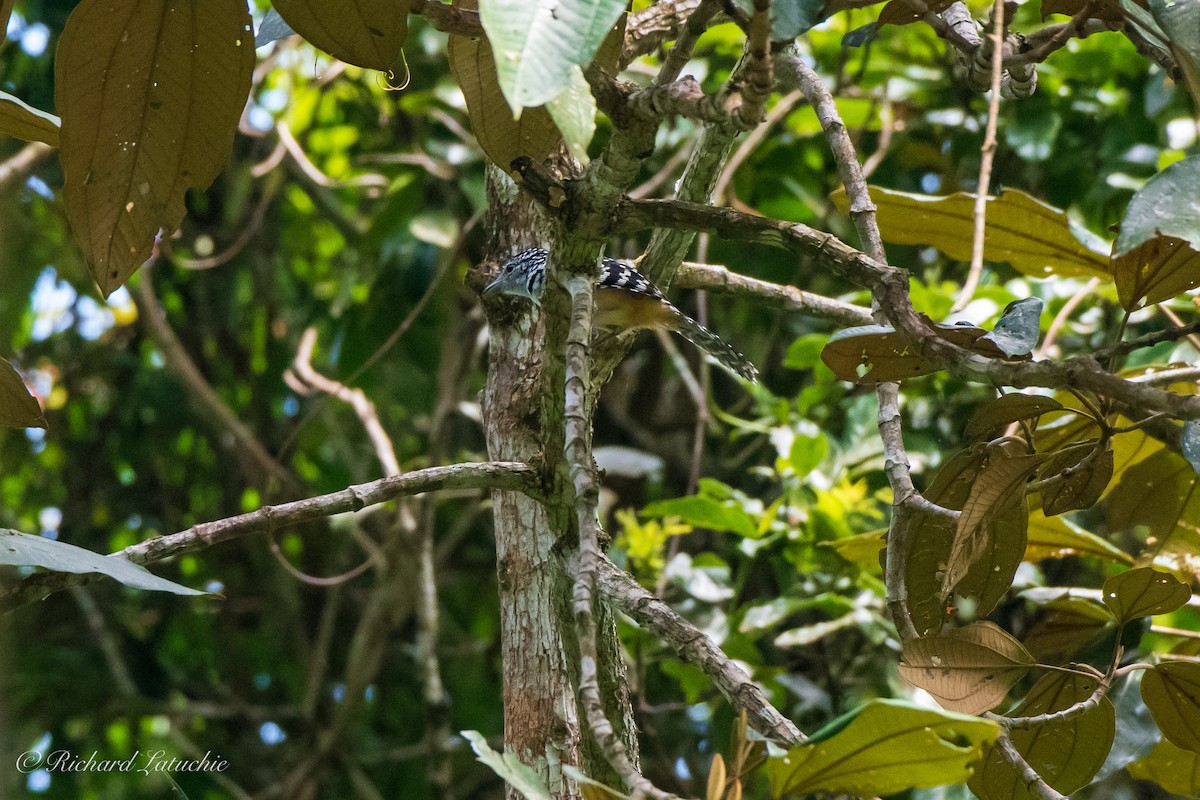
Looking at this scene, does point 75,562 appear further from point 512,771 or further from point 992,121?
point 992,121

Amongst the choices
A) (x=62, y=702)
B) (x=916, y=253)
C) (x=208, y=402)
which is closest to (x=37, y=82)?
(x=208, y=402)

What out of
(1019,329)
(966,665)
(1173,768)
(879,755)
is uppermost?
(1019,329)

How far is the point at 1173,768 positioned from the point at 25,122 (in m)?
1.54

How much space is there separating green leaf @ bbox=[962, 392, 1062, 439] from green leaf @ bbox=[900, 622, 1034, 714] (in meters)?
0.19

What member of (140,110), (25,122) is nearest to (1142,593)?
(140,110)

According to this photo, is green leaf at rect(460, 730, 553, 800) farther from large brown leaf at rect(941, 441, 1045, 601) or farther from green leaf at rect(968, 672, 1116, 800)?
green leaf at rect(968, 672, 1116, 800)

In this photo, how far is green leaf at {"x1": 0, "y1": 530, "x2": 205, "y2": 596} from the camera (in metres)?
0.83

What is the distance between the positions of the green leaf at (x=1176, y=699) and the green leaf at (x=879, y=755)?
1.54 ft

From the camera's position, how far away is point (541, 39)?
0.58 m

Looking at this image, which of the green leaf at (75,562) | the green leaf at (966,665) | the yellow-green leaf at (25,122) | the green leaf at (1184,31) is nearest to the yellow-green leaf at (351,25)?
the yellow-green leaf at (25,122)

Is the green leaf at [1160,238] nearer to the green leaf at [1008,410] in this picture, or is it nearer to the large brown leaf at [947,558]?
the green leaf at [1008,410]

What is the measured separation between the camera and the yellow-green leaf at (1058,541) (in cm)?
147

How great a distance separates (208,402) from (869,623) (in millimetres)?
2151

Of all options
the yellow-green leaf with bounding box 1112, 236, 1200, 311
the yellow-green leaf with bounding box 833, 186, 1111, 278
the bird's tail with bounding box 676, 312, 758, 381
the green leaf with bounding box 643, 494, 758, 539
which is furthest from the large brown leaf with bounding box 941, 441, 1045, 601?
the bird's tail with bounding box 676, 312, 758, 381
